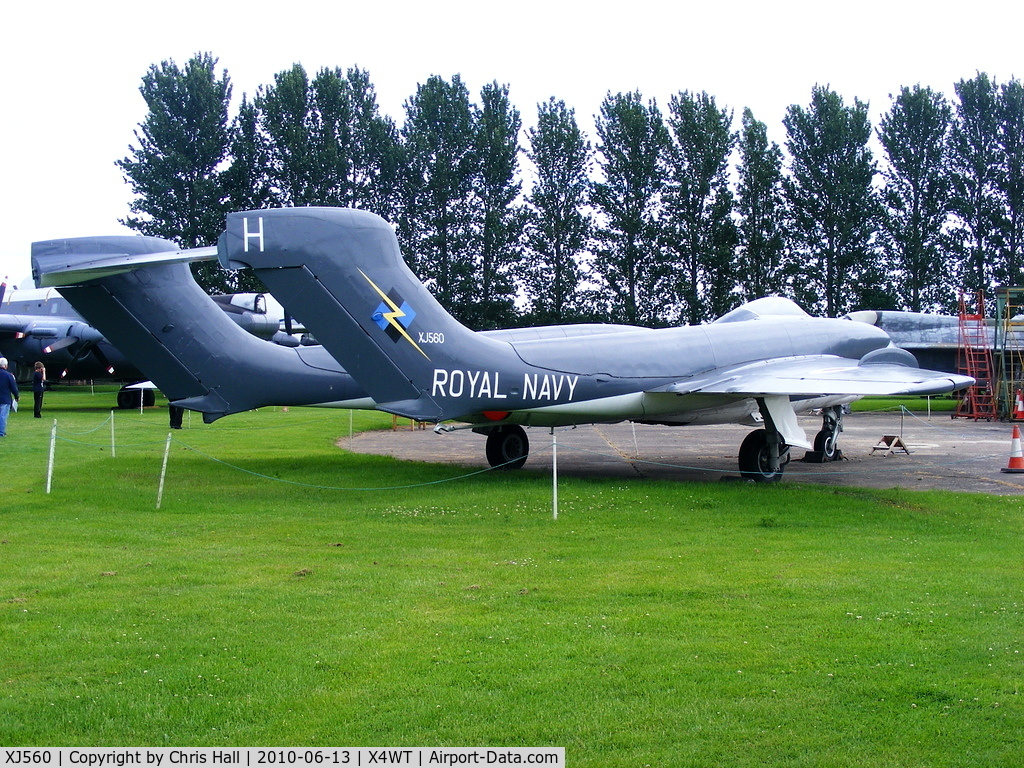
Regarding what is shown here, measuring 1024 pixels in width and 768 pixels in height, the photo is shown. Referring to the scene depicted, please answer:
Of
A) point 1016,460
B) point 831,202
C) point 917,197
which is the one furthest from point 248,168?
point 1016,460

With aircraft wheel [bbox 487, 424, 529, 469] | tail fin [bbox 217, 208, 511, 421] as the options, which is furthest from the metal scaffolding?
tail fin [bbox 217, 208, 511, 421]

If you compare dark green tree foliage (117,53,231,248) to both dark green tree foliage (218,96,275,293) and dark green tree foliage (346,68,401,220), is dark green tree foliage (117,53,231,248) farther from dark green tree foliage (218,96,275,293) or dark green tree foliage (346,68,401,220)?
dark green tree foliage (346,68,401,220)

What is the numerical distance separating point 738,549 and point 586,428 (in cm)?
1988

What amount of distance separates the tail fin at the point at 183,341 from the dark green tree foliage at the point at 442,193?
112 feet

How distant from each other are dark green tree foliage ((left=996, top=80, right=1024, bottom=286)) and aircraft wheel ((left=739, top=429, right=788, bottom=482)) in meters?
39.7

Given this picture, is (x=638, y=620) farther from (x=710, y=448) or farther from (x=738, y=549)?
(x=710, y=448)

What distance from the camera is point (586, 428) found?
29859 mm

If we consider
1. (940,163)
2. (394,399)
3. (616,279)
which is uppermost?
(940,163)

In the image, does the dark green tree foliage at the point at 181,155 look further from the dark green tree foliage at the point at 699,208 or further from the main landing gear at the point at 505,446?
the main landing gear at the point at 505,446

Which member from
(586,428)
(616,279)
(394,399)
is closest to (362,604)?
(394,399)

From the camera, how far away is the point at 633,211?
2005 inches

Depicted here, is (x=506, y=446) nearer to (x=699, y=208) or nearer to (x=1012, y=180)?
(x=699, y=208)

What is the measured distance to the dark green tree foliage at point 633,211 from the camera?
5059 cm

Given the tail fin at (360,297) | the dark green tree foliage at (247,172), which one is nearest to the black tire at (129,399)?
the dark green tree foliage at (247,172)
